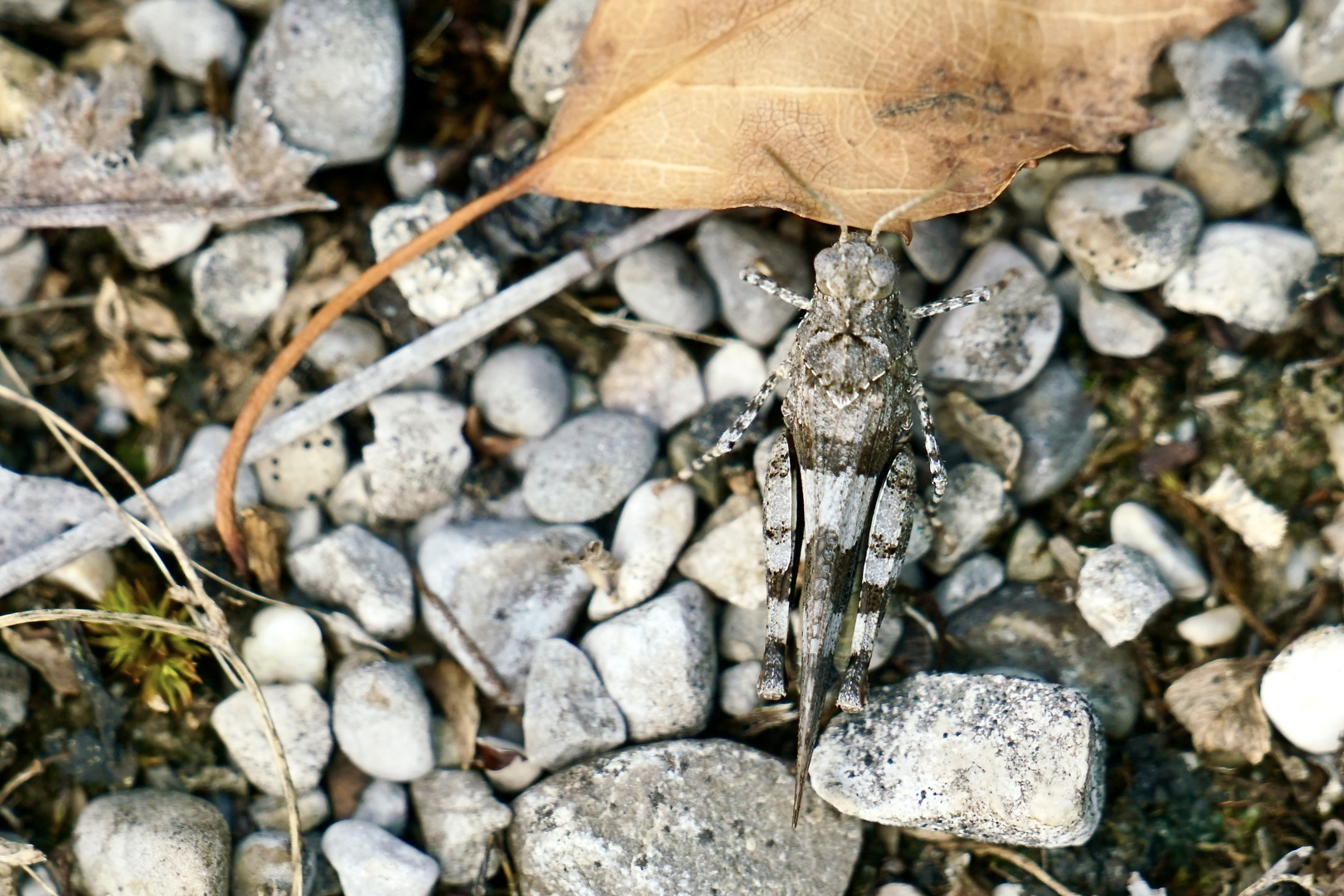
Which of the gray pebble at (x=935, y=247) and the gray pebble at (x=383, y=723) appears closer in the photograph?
the gray pebble at (x=383, y=723)

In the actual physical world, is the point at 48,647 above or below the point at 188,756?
above

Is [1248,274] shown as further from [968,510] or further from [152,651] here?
[152,651]

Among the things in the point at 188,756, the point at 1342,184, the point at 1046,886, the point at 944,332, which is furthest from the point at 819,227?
the point at 188,756

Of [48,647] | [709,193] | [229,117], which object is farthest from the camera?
[229,117]

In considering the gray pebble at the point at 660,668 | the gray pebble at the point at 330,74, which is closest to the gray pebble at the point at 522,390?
the gray pebble at the point at 660,668

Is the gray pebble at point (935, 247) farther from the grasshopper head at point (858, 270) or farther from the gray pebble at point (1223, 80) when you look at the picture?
the gray pebble at point (1223, 80)

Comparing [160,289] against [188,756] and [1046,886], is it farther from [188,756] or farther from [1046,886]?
[1046,886]

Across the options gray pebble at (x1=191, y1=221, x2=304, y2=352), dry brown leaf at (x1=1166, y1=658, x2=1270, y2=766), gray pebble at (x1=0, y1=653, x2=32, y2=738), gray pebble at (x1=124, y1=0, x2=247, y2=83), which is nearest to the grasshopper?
dry brown leaf at (x1=1166, y1=658, x2=1270, y2=766)
